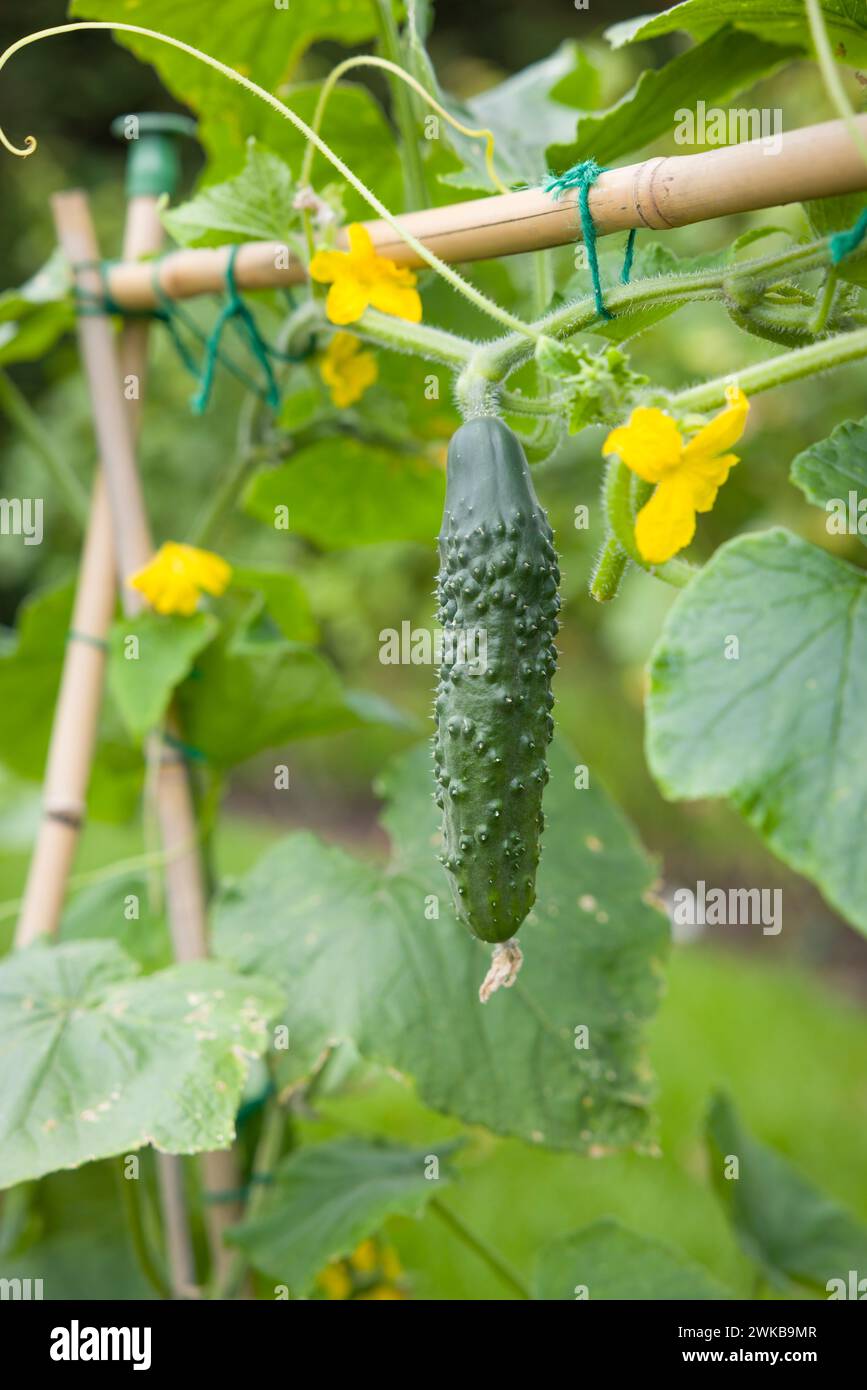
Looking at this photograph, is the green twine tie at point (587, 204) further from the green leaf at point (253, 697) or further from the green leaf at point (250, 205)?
the green leaf at point (253, 697)

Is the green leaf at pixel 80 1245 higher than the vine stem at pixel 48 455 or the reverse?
the reverse

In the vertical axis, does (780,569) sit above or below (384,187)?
below

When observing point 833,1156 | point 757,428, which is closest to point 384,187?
point 833,1156

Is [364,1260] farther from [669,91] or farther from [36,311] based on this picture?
[669,91]

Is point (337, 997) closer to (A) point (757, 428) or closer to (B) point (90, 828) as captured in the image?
(A) point (757, 428)

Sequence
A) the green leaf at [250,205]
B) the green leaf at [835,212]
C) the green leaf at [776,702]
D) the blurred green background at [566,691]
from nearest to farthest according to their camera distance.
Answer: the green leaf at [776,702]
the green leaf at [835,212]
the green leaf at [250,205]
the blurred green background at [566,691]

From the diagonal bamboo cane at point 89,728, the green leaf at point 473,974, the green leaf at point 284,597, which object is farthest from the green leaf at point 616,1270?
the green leaf at point 284,597
